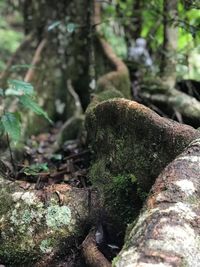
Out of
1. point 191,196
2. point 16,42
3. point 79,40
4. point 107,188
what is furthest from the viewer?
point 16,42

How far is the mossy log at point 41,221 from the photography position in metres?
3.38

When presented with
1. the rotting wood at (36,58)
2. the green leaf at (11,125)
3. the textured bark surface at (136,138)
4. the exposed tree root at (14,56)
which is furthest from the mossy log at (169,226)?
the exposed tree root at (14,56)

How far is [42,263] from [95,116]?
1.43 metres

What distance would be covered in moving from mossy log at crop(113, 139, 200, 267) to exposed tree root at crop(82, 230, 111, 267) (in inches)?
21.3

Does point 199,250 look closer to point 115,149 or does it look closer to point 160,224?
point 160,224

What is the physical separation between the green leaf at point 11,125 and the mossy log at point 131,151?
2.40 feet

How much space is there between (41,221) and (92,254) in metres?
0.54

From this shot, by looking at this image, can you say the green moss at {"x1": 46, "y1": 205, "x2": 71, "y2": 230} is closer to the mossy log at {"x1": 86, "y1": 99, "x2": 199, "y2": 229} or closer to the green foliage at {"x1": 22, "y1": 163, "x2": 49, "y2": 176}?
the mossy log at {"x1": 86, "y1": 99, "x2": 199, "y2": 229}

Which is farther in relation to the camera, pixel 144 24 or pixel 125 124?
pixel 144 24

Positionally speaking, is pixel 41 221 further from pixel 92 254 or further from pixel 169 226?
pixel 169 226

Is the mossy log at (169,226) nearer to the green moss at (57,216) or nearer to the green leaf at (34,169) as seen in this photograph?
the green moss at (57,216)

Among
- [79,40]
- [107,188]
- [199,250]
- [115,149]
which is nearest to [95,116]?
[115,149]

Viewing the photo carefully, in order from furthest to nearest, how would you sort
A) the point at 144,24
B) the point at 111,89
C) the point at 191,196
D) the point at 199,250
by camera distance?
1. the point at 144,24
2. the point at 111,89
3. the point at 191,196
4. the point at 199,250

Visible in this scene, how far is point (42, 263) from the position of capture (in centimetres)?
335
